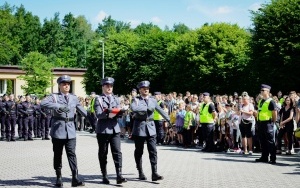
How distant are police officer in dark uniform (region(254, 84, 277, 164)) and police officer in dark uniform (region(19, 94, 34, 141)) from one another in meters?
12.2

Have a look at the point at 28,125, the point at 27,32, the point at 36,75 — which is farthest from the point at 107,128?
the point at 27,32

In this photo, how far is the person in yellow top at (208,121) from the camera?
1670 centimetres

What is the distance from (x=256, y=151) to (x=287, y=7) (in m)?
18.9

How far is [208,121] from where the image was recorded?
1686 centimetres

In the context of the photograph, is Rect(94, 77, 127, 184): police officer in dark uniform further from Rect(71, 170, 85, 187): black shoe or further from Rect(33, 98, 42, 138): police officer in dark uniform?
Rect(33, 98, 42, 138): police officer in dark uniform

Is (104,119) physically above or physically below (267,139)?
above

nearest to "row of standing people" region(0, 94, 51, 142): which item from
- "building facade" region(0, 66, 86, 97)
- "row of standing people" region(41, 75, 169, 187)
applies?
"row of standing people" region(41, 75, 169, 187)

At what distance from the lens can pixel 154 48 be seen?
54719 mm

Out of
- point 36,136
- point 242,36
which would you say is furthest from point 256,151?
point 242,36

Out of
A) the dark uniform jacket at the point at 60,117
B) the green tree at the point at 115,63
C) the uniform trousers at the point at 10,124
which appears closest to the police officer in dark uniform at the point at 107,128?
the dark uniform jacket at the point at 60,117

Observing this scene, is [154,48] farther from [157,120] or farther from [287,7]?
[157,120]

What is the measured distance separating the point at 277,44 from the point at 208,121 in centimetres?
1728

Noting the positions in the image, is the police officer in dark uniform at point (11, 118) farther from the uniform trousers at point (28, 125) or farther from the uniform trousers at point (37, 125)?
the uniform trousers at point (37, 125)

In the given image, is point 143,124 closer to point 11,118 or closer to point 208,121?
point 208,121
